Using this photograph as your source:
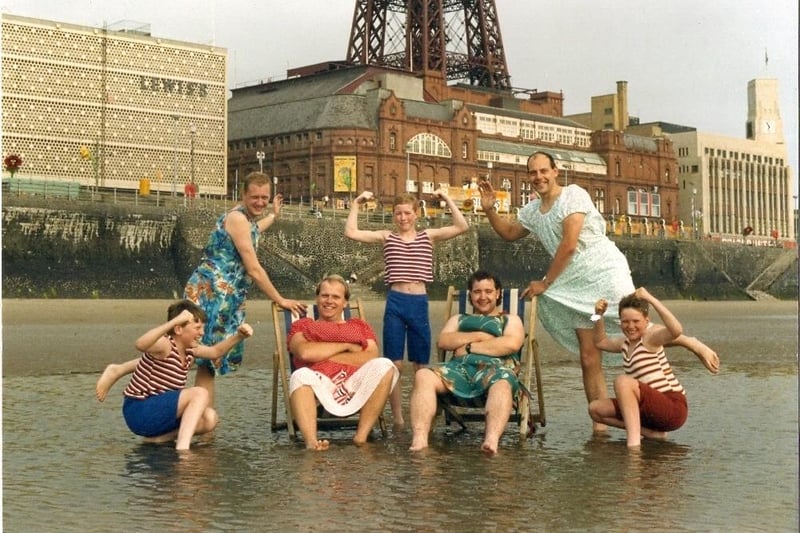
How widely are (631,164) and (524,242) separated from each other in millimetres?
36280

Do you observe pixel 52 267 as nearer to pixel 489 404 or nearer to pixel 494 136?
pixel 489 404

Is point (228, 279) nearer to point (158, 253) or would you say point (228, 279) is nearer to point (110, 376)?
point (110, 376)

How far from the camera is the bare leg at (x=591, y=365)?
7984mm

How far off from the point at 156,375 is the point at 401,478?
6.29ft

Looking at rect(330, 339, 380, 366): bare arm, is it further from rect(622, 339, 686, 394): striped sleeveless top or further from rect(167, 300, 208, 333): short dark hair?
rect(622, 339, 686, 394): striped sleeveless top

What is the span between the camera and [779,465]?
21.1 feet

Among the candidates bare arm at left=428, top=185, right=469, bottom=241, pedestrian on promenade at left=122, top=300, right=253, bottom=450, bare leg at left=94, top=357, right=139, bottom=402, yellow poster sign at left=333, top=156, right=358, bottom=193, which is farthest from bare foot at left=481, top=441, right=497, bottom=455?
yellow poster sign at left=333, top=156, right=358, bottom=193

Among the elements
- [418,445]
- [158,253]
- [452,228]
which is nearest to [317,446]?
[418,445]

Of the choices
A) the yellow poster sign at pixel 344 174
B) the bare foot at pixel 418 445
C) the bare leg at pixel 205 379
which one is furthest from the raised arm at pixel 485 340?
the yellow poster sign at pixel 344 174

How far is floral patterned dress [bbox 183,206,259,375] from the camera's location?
7875 millimetres

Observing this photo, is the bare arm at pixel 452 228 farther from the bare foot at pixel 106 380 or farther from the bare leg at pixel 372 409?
the bare foot at pixel 106 380

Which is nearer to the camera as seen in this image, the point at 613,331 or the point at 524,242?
the point at 613,331

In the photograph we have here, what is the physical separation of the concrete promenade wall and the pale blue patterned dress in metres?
33.8

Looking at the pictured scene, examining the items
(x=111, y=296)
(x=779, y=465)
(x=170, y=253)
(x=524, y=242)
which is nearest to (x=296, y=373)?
(x=779, y=465)
